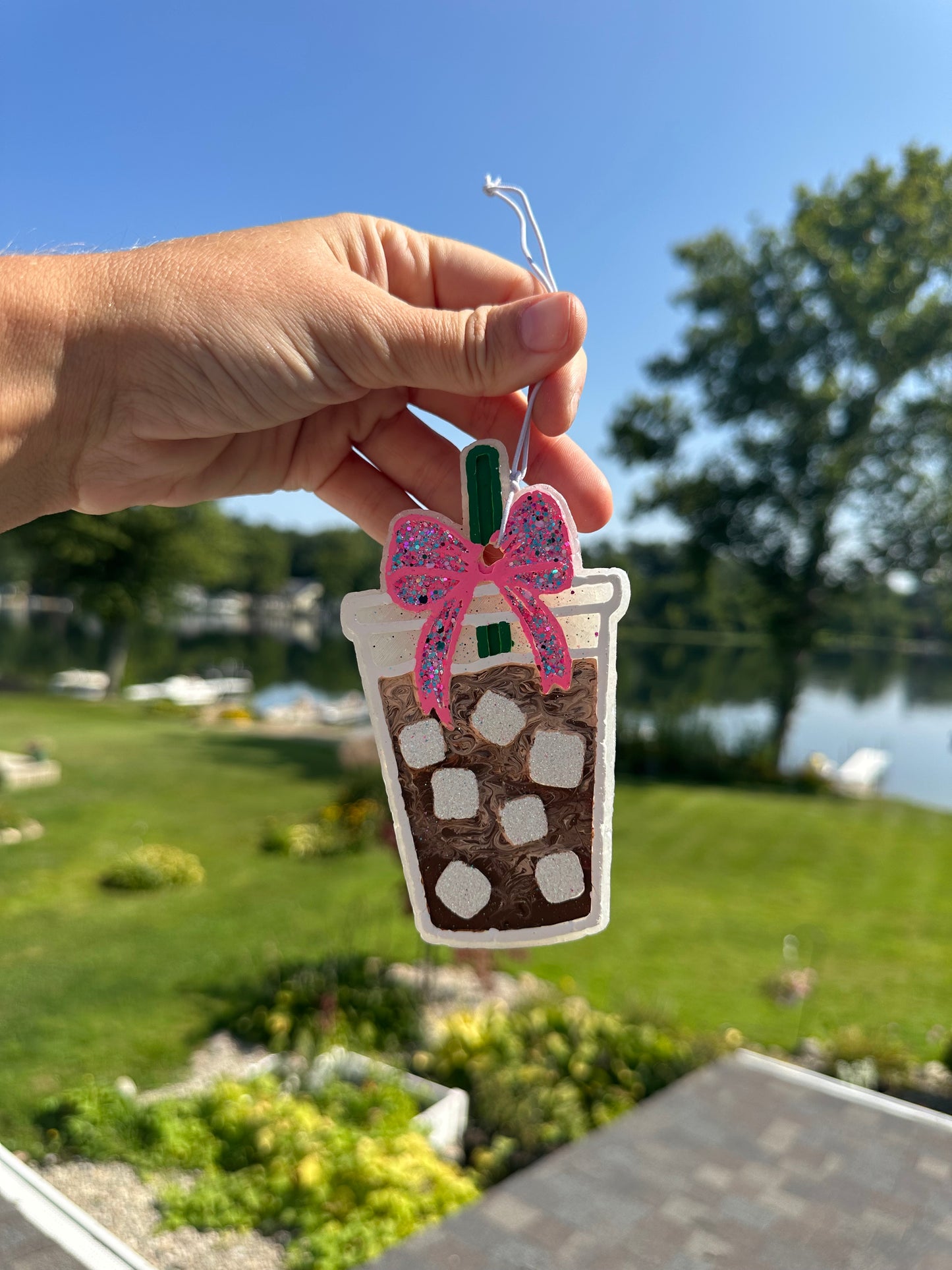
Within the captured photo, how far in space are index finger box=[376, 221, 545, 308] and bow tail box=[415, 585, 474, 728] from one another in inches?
26.5

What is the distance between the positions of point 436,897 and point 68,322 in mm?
965

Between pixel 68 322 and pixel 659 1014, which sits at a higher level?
pixel 68 322

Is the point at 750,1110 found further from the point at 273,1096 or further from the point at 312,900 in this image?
the point at 312,900

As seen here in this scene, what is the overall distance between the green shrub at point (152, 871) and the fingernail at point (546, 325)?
8355mm

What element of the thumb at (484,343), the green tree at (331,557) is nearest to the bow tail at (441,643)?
the thumb at (484,343)

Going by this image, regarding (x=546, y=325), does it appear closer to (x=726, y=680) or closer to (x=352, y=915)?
(x=352, y=915)

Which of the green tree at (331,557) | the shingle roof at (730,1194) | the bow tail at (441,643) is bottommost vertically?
the shingle roof at (730,1194)

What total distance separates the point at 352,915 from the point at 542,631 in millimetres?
7201

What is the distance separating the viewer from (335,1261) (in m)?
3.79

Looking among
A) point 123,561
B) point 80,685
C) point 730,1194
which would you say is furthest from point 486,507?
point 80,685

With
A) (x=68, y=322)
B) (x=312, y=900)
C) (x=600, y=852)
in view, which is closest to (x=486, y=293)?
(x=68, y=322)

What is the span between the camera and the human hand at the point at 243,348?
1.30m

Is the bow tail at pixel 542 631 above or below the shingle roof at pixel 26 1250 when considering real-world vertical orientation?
above

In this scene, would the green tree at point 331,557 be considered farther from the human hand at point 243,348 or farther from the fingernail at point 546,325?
the fingernail at point 546,325
